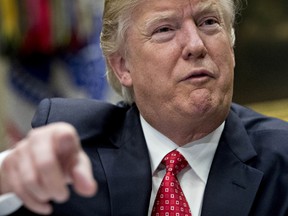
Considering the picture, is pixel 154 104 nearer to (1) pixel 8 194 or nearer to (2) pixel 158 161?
(2) pixel 158 161

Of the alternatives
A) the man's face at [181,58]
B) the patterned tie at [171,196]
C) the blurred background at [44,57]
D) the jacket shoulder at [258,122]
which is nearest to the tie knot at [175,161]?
the patterned tie at [171,196]

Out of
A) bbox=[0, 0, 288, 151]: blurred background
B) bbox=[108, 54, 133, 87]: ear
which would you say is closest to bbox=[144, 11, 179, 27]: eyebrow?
bbox=[108, 54, 133, 87]: ear

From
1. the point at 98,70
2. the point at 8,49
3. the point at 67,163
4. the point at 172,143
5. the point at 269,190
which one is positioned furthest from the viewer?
the point at 98,70

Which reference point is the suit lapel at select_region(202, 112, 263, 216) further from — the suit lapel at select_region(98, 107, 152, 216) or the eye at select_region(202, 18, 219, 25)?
the eye at select_region(202, 18, 219, 25)

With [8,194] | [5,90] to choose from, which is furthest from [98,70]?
[8,194]

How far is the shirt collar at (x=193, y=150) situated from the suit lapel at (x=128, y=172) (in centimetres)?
2

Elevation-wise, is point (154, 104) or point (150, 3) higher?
point (150, 3)

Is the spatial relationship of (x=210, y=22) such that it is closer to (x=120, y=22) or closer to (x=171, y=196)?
(x=120, y=22)

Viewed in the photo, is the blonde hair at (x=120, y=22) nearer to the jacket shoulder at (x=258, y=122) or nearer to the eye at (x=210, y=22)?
the eye at (x=210, y=22)

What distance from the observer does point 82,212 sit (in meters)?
1.58

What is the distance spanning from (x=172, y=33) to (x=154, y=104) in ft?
0.61

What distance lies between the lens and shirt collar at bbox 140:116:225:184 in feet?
5.40

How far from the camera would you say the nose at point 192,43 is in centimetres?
157

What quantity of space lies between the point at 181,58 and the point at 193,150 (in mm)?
240
